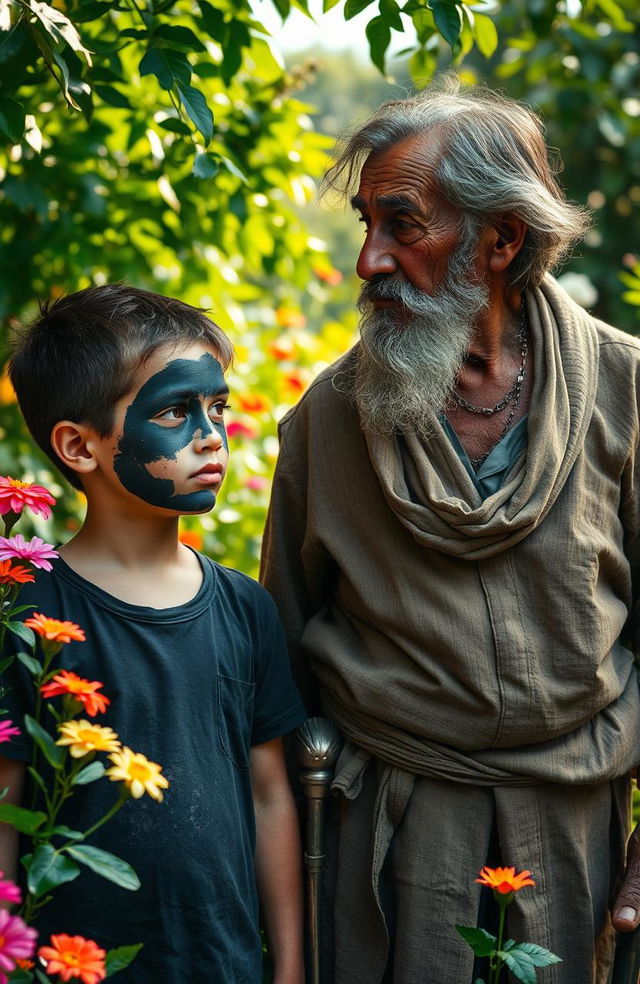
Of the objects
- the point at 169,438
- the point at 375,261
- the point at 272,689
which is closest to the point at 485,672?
the point at 272,689

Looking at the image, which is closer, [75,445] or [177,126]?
[75,445]

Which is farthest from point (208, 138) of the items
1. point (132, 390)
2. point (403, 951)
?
point (403, 951)

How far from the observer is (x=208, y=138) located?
212cm

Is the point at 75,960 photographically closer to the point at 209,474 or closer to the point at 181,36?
the point at 209,474

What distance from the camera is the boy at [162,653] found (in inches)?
71.7

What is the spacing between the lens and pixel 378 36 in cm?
223

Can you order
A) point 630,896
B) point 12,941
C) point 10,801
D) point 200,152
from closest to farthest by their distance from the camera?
1. point 12,941
2. point 10,801
3. point 630,896
4. point 200,152

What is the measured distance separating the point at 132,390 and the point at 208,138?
54cm

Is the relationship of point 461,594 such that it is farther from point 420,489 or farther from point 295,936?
point 295,936

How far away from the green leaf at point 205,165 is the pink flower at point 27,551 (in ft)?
3.05

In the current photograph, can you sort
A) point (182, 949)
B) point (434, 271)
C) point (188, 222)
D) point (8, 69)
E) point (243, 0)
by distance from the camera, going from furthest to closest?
point (188, 222)
point (243, 0)
point (434, 271)
point (8, 69)
point (182, 949)

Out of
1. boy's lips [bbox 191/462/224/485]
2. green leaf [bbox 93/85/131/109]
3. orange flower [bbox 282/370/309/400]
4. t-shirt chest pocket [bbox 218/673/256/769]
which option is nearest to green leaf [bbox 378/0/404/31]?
green leaf [bbox 93/85/131/109]

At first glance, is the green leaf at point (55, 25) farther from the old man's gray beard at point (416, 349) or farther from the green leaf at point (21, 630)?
the green leaf at point (21, 630)

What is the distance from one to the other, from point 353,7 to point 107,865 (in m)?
1.66
